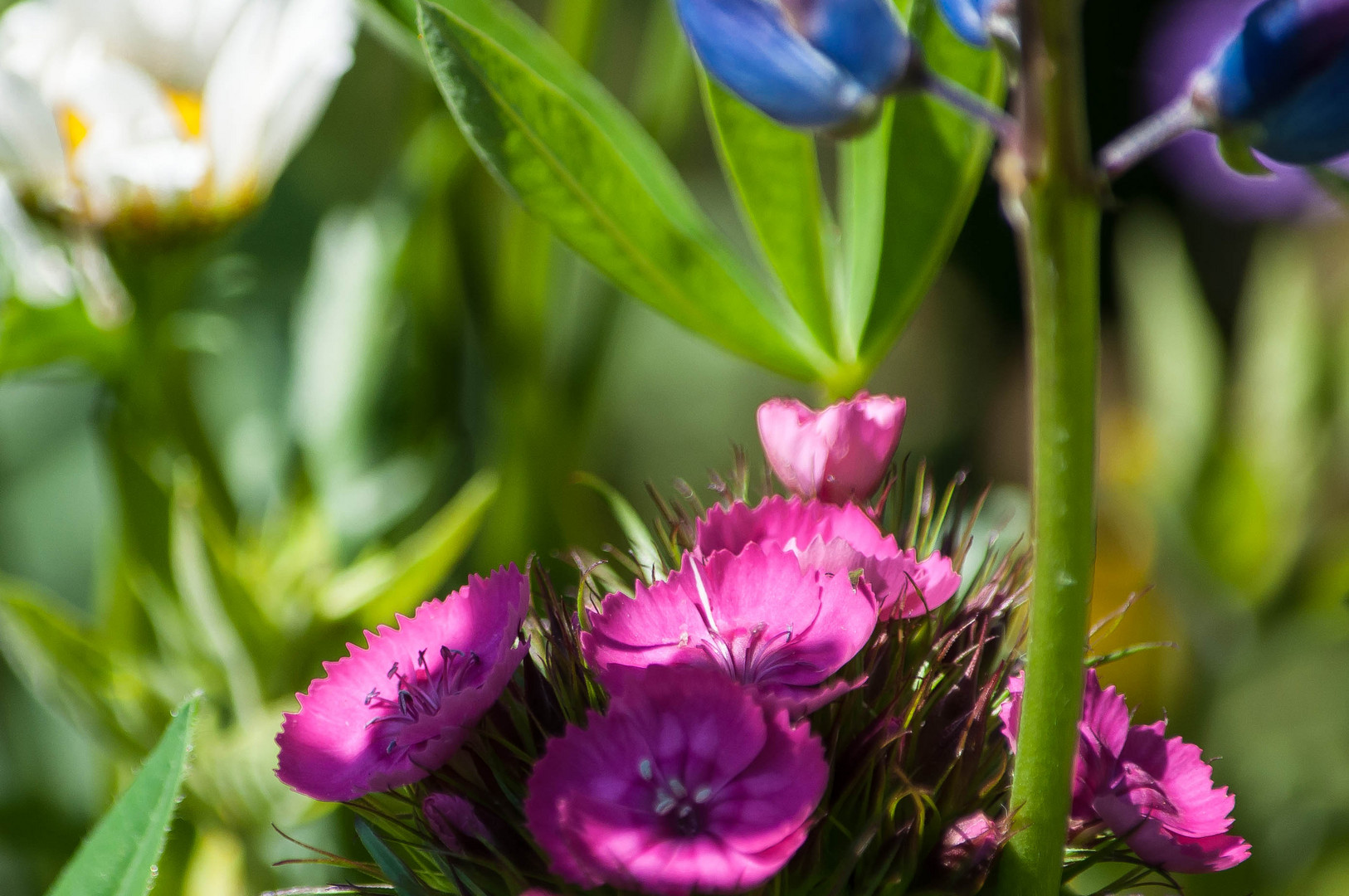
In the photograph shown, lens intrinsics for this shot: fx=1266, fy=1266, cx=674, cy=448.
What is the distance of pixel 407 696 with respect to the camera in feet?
0.94

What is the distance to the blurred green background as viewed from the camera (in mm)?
540

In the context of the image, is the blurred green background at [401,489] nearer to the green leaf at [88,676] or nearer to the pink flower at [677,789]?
the green leaf at [88,676]

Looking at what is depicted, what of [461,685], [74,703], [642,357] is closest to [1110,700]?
[461,685]

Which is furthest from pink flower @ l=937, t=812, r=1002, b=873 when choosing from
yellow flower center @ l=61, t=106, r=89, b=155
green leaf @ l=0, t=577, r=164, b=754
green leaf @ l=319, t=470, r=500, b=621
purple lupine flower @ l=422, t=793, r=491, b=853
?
yellow flower center @ l=61, t=106, r=89, b=155

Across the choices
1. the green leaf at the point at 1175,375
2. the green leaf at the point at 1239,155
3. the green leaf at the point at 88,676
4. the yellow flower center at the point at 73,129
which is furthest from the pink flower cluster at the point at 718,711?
the green leaf at the point at 1175,375

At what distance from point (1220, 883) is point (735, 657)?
1.81 ft

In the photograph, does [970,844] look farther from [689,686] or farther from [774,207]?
[774,207]

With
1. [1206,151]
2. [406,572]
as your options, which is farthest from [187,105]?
[1206,151]

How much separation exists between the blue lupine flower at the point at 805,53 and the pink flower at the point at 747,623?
98 mm

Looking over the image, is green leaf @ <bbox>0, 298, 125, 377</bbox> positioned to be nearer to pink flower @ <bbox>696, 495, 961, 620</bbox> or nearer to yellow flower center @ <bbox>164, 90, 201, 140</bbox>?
yellow flower center @ <bbox>164, 90, 201, 140</bbox>

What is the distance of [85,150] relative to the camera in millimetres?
514

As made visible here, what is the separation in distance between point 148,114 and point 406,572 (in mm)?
217

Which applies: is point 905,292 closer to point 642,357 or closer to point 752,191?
point 752,191

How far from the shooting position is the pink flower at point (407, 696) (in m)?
0.27
